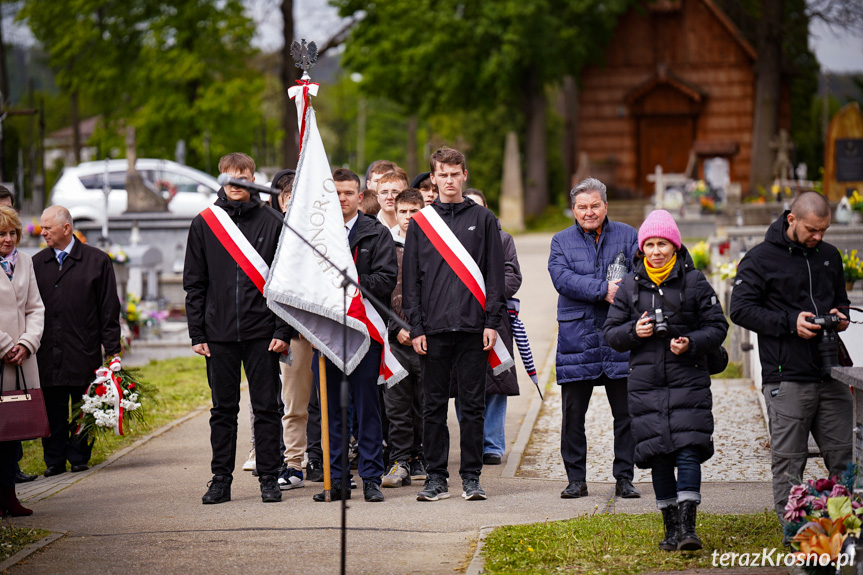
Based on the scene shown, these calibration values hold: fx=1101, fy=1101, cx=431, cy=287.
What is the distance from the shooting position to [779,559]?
526 centimetres

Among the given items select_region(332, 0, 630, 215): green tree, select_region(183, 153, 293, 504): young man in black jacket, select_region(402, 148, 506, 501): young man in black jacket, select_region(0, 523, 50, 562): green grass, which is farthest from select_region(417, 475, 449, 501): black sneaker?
select_region(332, 0, 630, 215): green tree

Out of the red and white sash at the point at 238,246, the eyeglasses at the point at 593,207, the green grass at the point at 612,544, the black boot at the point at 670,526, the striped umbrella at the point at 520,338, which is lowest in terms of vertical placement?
the green grass at the point at 612,544

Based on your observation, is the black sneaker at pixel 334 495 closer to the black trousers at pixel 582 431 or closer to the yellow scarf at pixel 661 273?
the black trousers at pixel 582 431

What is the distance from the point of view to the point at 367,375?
7.08 meters

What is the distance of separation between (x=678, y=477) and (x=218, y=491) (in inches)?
117

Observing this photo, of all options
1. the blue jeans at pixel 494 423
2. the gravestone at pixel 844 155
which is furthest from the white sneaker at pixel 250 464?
the gravestone at pixel 844 155

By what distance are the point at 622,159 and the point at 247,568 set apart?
118ft

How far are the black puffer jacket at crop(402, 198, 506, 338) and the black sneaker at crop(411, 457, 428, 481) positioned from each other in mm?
1311

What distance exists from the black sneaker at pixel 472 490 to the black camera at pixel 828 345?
7.58ft

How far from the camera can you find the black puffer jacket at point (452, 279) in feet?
22.5

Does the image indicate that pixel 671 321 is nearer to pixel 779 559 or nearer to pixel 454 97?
pixel 779 559

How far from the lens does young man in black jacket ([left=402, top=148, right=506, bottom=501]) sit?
22.6 feet

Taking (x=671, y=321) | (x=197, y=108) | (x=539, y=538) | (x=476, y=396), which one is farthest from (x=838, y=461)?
(x=197, y=108)

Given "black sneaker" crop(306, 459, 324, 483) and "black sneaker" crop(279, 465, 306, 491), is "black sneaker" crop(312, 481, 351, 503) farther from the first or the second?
"black sneaker" crop(306, 459, 324, 483)
